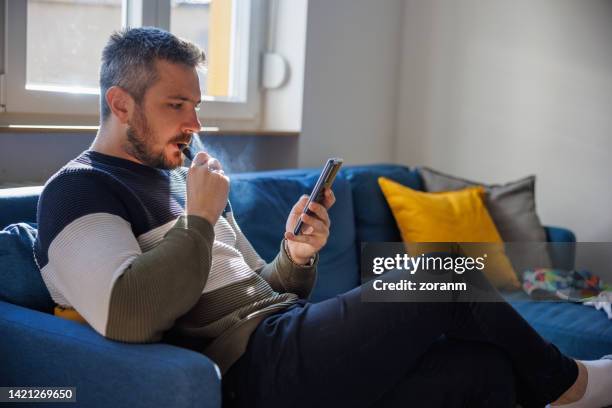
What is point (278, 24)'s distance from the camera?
3197 mm

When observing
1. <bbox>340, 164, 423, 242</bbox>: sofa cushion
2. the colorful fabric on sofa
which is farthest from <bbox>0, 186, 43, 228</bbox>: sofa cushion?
the colorful fabric on sofa

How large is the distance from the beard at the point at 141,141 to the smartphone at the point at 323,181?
0.34 meters

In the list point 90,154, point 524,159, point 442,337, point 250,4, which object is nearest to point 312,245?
point 442,337

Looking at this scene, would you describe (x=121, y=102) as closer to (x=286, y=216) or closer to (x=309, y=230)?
(x=309, y=230)

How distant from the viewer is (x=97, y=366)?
1383 millimetres

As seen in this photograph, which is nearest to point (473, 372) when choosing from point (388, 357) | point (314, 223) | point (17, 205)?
point (388, 357)

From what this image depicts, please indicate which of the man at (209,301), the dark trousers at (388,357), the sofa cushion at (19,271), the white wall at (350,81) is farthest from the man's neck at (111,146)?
the white wall at (350,81)

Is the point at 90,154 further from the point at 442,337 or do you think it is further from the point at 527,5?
the point at 527,5

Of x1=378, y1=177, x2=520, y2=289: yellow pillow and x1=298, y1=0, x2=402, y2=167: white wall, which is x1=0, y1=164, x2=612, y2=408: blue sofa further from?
x1=298, y1=0, x2=402, y2=167: white wall

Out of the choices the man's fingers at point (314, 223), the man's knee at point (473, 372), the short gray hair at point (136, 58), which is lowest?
the man's knee at point (473, 372)

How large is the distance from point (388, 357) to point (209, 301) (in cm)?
39

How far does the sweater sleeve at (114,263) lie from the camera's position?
135cm

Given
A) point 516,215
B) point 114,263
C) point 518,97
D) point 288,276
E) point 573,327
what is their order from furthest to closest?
point 518,97
point 516,215
point 573,327
point 288,276
point 114,263

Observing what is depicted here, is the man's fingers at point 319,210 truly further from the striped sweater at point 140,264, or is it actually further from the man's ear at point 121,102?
the man's ear at point 121,102
